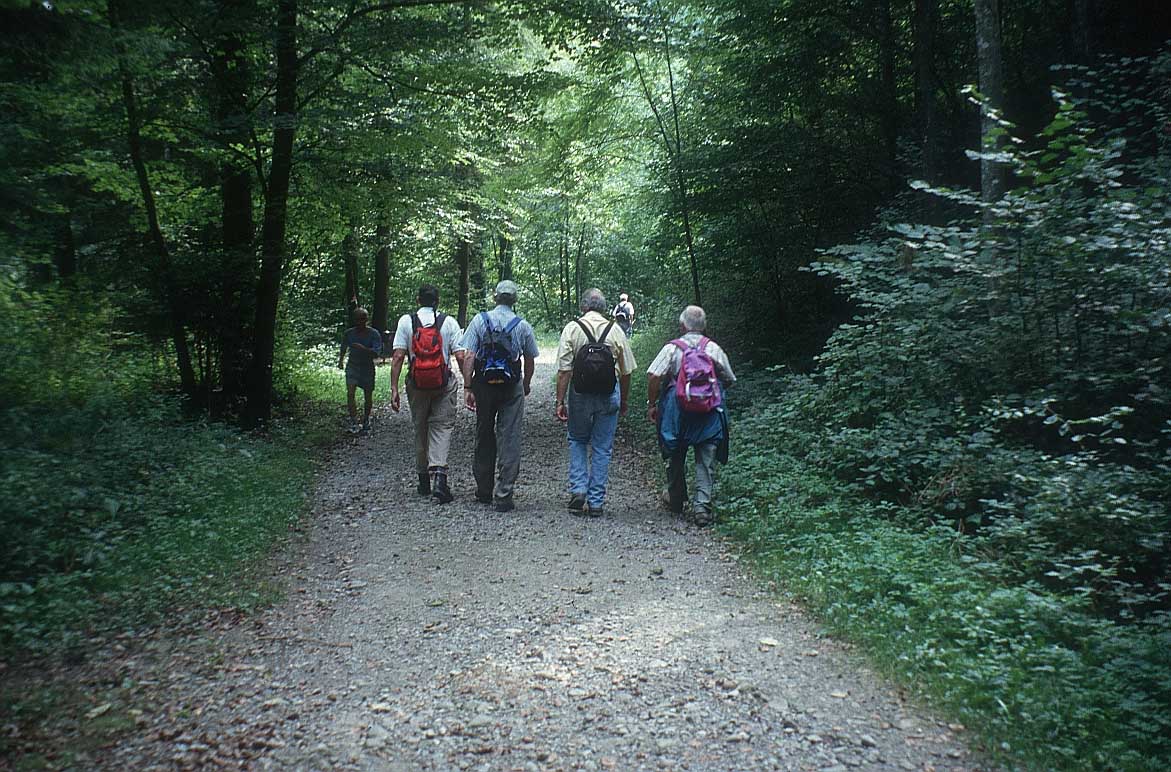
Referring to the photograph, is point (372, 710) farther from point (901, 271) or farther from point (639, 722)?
point (901, 271)

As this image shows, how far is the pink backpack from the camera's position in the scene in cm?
734

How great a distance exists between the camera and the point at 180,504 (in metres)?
6.71

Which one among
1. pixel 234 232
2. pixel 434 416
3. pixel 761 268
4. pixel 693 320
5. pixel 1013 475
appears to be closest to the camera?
pixel 1013 475

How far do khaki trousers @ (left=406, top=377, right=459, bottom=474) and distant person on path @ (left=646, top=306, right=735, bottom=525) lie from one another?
86.6 inches

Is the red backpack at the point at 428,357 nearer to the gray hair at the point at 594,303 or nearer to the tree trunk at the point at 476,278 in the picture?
the gray hair at the point at 594,303

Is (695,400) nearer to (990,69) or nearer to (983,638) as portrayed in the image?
(983,638)

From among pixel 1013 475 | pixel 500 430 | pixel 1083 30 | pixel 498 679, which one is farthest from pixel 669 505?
pixel 1083 30

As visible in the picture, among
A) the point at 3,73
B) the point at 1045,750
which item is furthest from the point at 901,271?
the point at 3,73

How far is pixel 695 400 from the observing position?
7.34m

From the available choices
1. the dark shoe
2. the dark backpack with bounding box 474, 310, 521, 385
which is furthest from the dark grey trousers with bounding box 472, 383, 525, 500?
the dark shoe

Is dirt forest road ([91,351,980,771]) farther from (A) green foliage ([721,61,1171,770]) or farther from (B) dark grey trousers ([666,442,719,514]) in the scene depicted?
(B) dark grey trousers ([666,442,719,514])

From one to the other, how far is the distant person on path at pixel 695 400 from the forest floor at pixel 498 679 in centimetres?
117

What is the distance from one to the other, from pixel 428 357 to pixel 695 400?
9.27 feet

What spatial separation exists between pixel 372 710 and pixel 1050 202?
6761 millimetres
